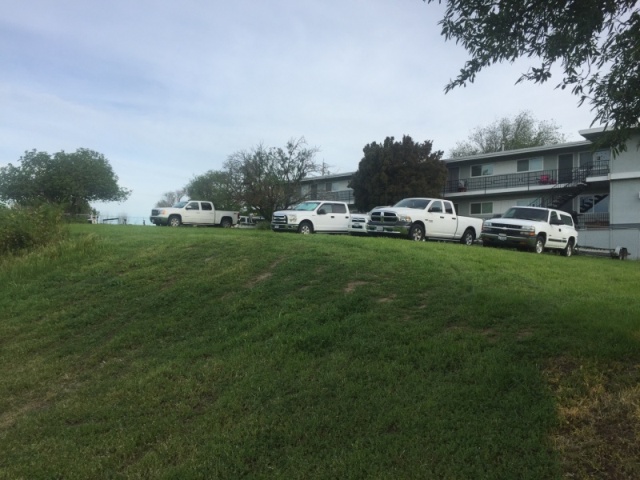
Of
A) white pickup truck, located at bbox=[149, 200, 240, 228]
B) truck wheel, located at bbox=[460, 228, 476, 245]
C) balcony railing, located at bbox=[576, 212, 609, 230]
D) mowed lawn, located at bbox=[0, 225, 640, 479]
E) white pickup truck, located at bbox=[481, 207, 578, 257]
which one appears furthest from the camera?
white pickup truck, located at bbox=[149, 200, 240, 228]

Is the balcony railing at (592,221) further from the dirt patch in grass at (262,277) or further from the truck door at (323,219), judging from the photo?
the dirt patch in grass at (262,277)

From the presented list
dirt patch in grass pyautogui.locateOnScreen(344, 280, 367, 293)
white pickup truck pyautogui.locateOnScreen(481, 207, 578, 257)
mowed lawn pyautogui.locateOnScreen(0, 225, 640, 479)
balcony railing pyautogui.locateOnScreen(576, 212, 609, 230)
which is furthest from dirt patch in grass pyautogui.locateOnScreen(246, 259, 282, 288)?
balcony railing pyautogui.locateOnScreen(576, 212, 609, 230)

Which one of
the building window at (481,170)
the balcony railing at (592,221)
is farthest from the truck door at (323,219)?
the building window at (481,170)

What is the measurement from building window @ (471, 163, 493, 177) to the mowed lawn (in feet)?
96.3

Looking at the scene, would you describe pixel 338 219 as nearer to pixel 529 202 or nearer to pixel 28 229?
pixel 28 229

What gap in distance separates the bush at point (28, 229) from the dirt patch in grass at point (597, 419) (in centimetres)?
1453

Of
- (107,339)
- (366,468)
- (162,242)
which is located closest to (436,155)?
(162,242)

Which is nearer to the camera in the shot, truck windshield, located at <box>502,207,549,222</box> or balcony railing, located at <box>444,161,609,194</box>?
truck windshield, located at <box>502,207,549,222</box>

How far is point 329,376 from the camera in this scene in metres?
5.51

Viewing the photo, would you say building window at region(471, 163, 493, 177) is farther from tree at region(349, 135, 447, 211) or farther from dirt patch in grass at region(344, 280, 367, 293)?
dirt patch in grass at region(344, 280, 367, 293)

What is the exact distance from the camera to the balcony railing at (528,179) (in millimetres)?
31297

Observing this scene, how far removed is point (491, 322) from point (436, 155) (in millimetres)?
32889

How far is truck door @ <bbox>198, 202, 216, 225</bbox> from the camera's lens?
34031 millimetres

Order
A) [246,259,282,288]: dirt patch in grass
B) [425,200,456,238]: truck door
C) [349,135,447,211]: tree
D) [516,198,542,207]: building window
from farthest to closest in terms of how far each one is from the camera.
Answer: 1. [349,135,447,211]: tree
2. [516,198,542,207]: building window
3. [425,200,456,238]: truck door
4. [246,259,282,288]: dirt patch in grass
